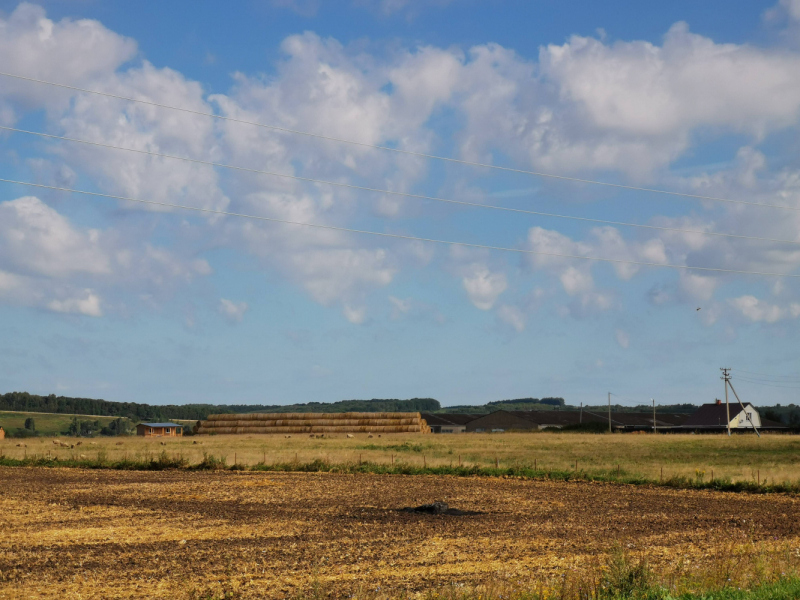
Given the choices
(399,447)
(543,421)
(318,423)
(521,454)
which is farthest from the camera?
(543,421)

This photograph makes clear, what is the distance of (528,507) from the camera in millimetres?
26969

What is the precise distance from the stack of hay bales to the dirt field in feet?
152

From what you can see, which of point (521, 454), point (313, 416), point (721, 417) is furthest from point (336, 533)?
point (721, 417)

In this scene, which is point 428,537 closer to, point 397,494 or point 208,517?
point 208,517

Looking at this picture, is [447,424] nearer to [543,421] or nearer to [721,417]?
[543,421]

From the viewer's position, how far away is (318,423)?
8350cm

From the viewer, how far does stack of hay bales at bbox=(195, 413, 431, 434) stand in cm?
8156

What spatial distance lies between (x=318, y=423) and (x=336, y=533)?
6325 centimetres

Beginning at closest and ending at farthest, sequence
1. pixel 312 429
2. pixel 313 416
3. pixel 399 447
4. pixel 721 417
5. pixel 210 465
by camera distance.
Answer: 1. pixel 210 465
2. pixel 399 447
3. pixel 312 429
4. pixel 313 416
5. pixel 721 417

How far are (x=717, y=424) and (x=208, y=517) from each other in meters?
112

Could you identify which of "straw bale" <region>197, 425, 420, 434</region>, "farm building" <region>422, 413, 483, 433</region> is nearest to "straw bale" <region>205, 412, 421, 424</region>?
"straw bale" <region>197, 425, 420, 434</region>

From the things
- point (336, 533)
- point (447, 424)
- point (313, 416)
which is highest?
point (313, 416)

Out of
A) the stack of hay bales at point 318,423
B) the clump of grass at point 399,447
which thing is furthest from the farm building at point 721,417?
the clump of grass at point 399,447

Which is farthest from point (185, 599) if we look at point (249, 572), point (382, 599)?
point (382, 599)
